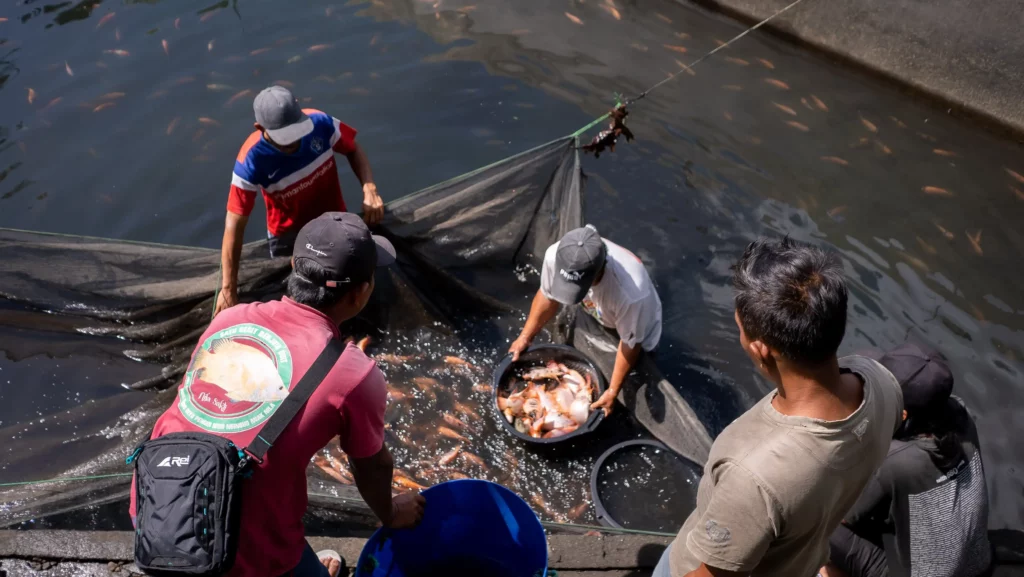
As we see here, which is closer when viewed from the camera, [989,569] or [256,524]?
[256,524]

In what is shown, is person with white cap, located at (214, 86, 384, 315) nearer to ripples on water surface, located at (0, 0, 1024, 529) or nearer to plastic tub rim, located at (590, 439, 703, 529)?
ripples on water surface, located at (0, 0, 1024, 529)

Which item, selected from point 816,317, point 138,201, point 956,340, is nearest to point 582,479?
point 816,317

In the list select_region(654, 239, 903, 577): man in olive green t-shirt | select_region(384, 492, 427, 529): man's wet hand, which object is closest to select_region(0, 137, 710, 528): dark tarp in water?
select_region(384, 492, 427, 529): man's wet hand

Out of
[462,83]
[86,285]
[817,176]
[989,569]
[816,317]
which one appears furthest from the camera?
[462,83]

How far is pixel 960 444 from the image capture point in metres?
2.90

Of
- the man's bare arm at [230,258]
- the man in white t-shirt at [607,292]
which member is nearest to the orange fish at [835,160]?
the man in white t-shirt at [607,292]

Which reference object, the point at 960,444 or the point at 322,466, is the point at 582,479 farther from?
the point at 960,444

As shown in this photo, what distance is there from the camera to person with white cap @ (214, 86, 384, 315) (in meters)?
4.12

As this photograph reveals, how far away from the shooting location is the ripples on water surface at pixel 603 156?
5432 millimetres

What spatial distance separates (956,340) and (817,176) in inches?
87.7

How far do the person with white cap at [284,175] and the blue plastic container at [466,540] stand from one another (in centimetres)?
212

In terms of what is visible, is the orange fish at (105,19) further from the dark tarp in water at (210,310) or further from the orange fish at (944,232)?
the orange fish at (944,232)

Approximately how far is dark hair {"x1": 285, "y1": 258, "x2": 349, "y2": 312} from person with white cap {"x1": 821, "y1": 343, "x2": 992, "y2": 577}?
7.63 feet

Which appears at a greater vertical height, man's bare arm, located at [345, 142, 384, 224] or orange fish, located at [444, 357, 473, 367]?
man's bare arm, located at [345, 142, 384, 224]
